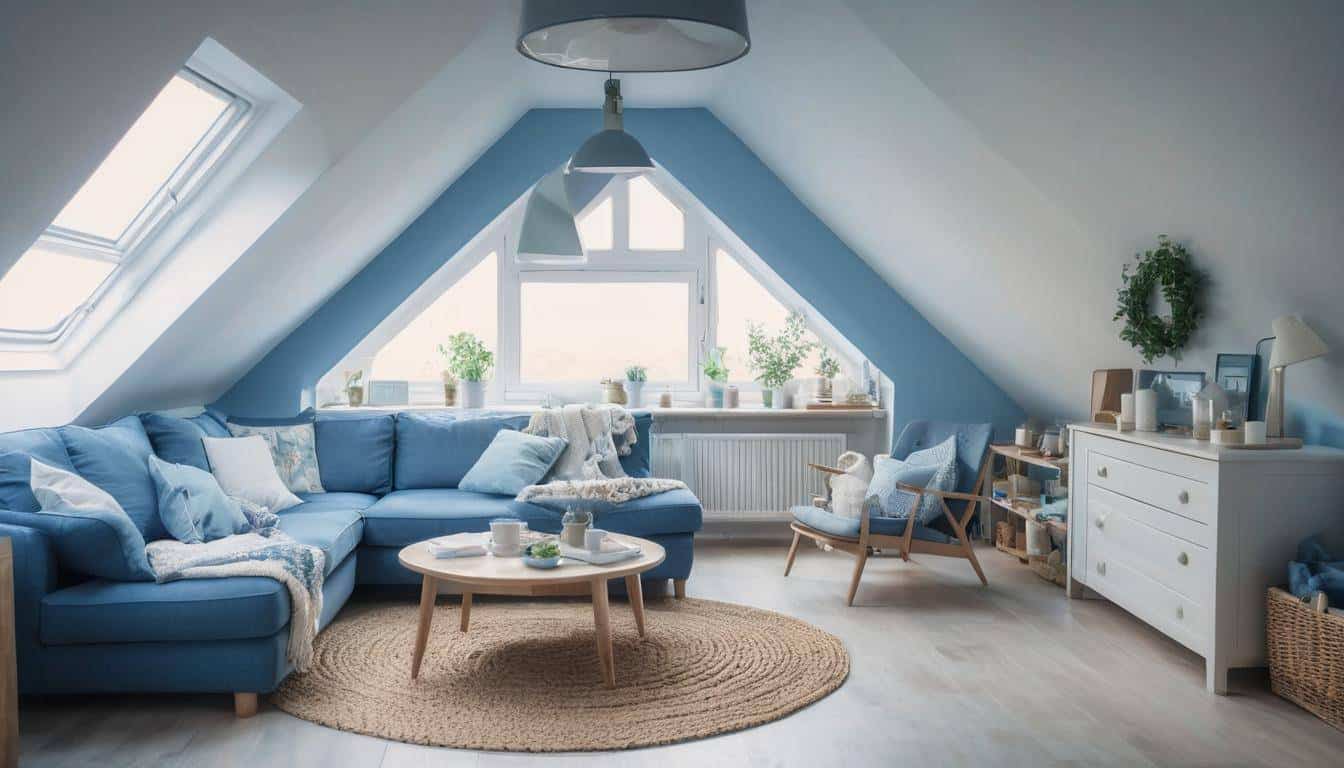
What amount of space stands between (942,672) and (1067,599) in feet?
4.84

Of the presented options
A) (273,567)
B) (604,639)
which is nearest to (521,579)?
(604,639)

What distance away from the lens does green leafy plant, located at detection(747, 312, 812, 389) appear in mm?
6566

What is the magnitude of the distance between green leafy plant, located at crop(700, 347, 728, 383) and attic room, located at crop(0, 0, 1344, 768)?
0.05 metres

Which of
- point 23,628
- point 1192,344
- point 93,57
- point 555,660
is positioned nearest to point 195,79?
point 93,57

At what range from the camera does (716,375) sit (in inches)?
259

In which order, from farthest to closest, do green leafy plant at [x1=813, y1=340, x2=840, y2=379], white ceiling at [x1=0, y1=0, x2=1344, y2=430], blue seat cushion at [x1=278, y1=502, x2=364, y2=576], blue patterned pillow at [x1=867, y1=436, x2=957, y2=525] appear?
green leafy plant at [x1=813, y1=340, x2=840, y2=379] < blue patterned pillow at [x1=867, y1=436, x2=957, y2=525] < blue seat cushion at [x1=278, y1=502, x2=364, y2=576] < white ceiling at [x1=0, y1=0, x2=1344, y2=430]

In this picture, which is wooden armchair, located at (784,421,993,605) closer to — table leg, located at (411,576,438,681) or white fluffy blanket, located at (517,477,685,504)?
white fluffy blanket, located at (517,477,685,504)

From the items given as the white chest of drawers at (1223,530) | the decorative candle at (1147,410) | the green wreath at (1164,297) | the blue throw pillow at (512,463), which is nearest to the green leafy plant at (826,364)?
the blue throw pillow at (512,463)

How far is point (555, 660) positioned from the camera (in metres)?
4.01

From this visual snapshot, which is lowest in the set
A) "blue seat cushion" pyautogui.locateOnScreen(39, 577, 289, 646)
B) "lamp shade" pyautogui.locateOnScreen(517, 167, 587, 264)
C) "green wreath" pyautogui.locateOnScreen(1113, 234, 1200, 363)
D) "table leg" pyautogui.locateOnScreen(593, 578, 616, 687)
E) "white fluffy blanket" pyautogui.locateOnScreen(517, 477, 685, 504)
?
"table leg" pyautogui.locateOnScreen(593, 578, 616, 687)

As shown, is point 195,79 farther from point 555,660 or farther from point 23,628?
point 555,660

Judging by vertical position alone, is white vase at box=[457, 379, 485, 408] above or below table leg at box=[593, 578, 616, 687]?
above

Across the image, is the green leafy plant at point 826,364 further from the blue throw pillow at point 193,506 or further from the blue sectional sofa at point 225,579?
A: the blue throw pillow at point 193,506

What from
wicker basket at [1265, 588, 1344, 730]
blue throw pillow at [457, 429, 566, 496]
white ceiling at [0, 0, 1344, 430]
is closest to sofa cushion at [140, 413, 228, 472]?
white ceiling at [0, 0, 1344, 430]
